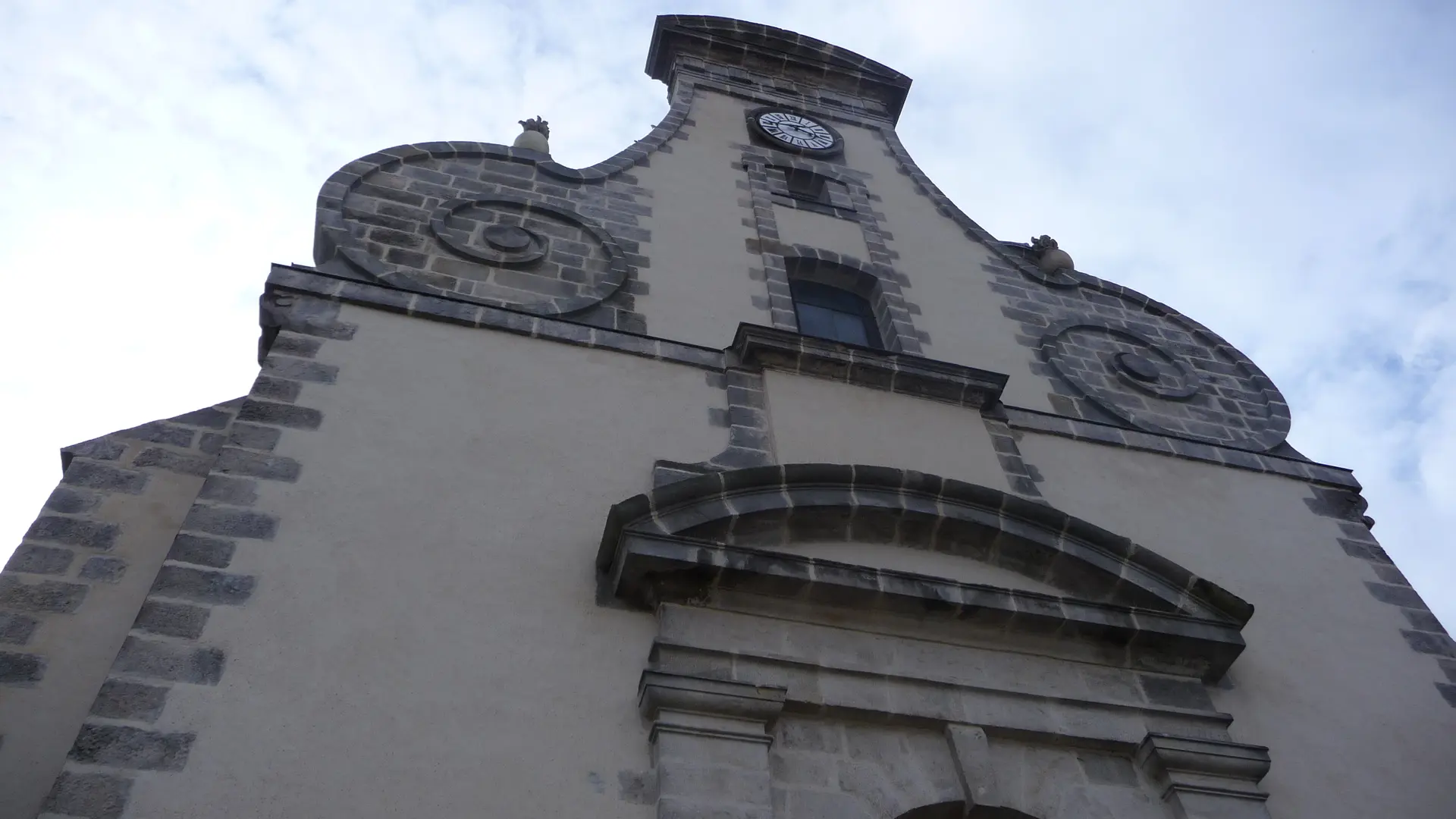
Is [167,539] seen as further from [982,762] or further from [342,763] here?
[982,762]

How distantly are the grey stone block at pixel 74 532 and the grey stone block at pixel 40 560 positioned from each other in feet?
0.18

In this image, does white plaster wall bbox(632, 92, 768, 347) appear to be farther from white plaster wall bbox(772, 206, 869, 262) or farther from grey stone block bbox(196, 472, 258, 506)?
grey stone block bbox(196, 472, 258, 506)

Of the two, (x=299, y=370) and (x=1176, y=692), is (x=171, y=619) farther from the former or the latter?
(x=1176, y=692)

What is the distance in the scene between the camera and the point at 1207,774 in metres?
5.59

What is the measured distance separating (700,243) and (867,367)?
1905mm

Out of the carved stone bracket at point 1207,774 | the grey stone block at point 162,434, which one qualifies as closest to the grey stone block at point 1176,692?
the carved stone bracket at point 1207,774

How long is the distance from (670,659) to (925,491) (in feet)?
6.08

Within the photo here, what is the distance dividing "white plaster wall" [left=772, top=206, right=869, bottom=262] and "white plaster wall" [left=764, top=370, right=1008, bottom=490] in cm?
212

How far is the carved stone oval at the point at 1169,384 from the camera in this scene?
8.54m

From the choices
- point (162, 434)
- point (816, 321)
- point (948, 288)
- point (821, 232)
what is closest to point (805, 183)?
point (821, 232)

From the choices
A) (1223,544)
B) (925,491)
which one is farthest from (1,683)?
(1223,544)

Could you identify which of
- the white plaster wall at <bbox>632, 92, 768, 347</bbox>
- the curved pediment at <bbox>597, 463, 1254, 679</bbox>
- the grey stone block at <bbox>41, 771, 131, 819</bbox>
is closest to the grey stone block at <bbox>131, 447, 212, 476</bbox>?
the grey stone block at <bbox>41, 771, 131, 819</bbox>

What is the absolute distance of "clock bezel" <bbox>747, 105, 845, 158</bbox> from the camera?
10.8 m

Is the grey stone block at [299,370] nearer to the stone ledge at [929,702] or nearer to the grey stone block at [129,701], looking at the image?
the grey stone block at [129,701]
